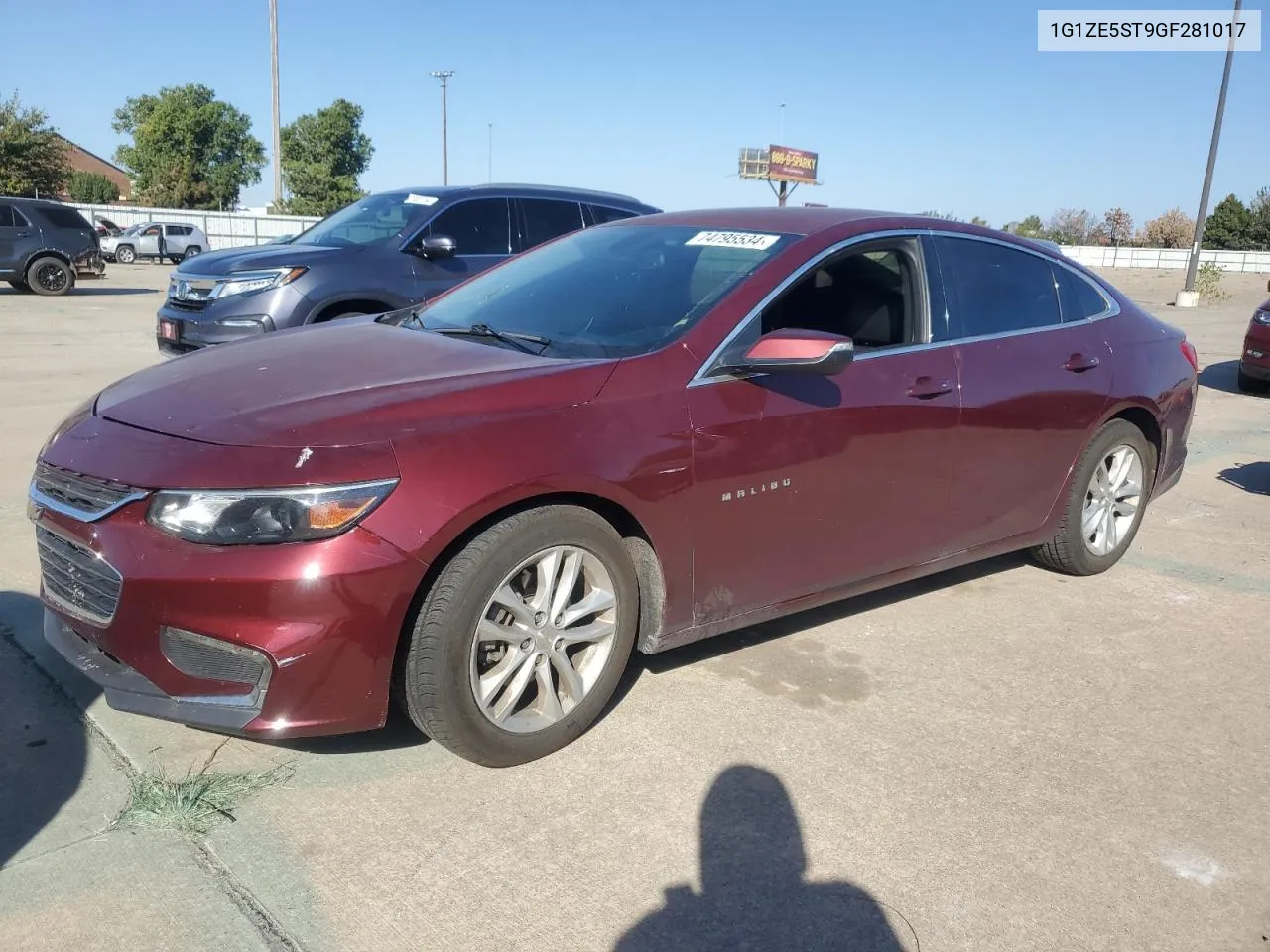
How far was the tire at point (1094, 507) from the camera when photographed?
4.77 meters

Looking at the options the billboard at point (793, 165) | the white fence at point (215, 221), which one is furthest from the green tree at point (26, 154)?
the billboard at point (793, 165)

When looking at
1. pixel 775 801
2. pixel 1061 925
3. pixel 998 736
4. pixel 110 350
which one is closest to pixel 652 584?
pixel 775 801

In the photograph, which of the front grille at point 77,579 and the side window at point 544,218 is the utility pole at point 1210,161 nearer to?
the side window at point 544,218

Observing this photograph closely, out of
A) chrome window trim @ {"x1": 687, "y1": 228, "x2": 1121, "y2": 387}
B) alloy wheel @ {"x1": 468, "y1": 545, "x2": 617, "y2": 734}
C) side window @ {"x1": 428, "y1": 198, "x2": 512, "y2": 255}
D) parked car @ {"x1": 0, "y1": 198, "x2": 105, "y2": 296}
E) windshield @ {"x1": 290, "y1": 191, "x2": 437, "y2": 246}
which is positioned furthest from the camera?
parked car @ {"x1": 0, "y1": 198, "x2": 105, "y2": 296}

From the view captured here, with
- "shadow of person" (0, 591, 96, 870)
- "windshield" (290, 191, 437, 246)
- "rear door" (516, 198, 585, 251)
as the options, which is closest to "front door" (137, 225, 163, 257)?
"windshield" (290, 191, 437, 246)

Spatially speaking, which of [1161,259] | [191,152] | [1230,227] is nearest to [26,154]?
[191,152]

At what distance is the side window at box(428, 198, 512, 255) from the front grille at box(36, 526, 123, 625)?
548 cm

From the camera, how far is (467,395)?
118 inches

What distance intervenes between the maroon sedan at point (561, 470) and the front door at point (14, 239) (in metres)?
18.4

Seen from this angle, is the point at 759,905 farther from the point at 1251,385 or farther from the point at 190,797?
the point at 1251,385

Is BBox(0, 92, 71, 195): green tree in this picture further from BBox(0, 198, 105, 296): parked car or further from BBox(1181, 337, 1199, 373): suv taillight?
BBox(1181, 337, 1199, 373): suv taillight

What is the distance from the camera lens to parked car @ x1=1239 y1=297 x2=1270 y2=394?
1097 centimetres

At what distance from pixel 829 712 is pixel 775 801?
2.07ft

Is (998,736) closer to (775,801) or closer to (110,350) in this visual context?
(775,801)
